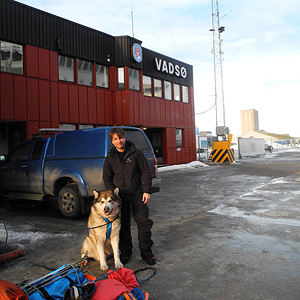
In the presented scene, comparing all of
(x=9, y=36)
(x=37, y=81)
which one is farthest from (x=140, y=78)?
(x=9, y=36)

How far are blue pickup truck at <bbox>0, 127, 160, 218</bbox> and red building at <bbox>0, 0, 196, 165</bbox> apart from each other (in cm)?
587

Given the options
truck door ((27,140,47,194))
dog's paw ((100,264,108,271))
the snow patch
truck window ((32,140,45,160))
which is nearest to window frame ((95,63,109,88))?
the snow patch

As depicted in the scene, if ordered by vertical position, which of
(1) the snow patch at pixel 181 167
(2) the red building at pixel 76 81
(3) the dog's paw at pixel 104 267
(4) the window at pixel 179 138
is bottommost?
(3) the dog's paw at pixel 104 267

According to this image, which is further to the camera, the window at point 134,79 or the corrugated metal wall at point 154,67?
the corrugated metal wall at point 154,67

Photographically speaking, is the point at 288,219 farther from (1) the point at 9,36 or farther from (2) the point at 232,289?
(1) the point at 9,36

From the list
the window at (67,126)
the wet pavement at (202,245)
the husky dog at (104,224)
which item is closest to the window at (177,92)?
the window at (67,126)

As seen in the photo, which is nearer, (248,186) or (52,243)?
(52,243)

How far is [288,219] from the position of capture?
6.54 meters

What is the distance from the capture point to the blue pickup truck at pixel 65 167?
6.71 meters

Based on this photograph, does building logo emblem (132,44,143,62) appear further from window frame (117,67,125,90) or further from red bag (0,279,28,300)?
red bag (0,279,28,300)

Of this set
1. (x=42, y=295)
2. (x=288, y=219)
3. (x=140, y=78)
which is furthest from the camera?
(x=140, y=78)

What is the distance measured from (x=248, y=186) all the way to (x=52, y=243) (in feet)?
28.9

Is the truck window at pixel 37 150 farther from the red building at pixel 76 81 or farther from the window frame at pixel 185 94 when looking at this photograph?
the window frame at pixel 185 94

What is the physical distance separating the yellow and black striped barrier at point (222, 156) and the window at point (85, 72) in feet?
42.0
